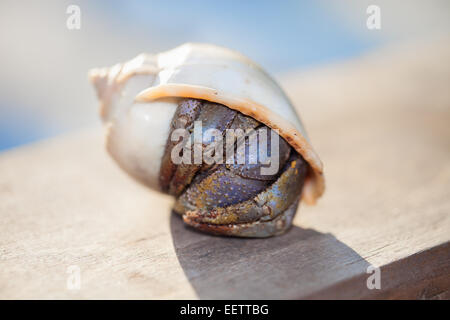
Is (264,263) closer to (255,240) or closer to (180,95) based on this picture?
(255,240)

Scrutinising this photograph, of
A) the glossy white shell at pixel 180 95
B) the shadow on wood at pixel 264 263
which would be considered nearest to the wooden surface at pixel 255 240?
the shadow on wood at pixel 264 263

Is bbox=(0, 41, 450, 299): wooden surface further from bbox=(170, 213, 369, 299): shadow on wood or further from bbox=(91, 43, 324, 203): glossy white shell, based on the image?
bbox=(91, 43, 324, 203): glossy white shell

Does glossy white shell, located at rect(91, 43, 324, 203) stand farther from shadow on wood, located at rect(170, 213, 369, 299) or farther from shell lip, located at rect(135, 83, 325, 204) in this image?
shadow on wood, located at rect(170, 213, 369, 299)

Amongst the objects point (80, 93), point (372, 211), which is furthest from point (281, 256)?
point (80, 93)

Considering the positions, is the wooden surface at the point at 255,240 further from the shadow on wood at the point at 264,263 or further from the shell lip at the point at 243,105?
the shell lip at the point at 243,105

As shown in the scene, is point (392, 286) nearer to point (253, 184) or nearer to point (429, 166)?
point (253, 184)

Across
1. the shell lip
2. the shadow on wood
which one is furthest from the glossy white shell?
the shadow on wood

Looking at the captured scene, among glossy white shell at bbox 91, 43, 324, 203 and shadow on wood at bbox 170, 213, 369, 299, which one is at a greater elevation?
glossy white shell at bbox 91, 43, 324, 203

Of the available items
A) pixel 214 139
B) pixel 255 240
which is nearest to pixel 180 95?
pixel 214 139
